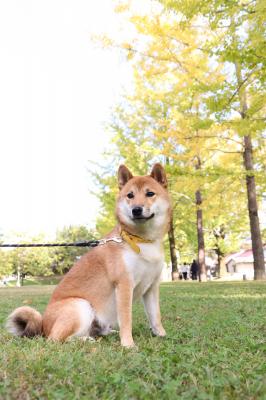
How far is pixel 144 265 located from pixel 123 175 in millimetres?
926

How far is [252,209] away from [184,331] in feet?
32.3

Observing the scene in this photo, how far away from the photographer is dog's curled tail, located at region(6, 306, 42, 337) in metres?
3.35

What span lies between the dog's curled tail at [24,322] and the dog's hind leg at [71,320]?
0.46 ft

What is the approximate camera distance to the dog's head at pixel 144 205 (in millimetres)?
3526

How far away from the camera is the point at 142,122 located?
16531 millimetres

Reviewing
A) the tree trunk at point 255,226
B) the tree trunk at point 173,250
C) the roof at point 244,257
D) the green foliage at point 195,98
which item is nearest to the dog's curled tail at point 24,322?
the green foliage at point 195,98

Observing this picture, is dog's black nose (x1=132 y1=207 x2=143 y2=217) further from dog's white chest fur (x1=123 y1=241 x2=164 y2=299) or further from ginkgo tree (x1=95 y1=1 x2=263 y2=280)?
ginkgo tree (x1=95 y1=1 x2=263 y2=280)

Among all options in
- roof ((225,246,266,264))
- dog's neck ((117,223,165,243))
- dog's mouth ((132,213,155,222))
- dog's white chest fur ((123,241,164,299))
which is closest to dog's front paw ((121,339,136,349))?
dog's white chest fur ((123,241,164,299))

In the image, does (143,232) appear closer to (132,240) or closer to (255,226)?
(132,240)

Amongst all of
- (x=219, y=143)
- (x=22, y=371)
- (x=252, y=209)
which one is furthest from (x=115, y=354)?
(x=219, y=143)

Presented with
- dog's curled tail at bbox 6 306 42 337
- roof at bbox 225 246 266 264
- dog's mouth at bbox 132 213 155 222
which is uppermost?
roof at bbox 225 246 266 264

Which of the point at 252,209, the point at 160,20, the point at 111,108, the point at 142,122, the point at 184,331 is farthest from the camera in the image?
the point at 111,108

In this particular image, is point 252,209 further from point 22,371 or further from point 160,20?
point 22,371

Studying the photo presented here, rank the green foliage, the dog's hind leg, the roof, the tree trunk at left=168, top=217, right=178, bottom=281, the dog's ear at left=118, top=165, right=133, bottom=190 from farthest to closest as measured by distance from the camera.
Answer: the roof → the tree trunk at left=168, top=217, right=178, bottom=281 → the green foliage → the dog's ear at left=118, top=165, right=133, bottom=190 → the dog's hind leg
